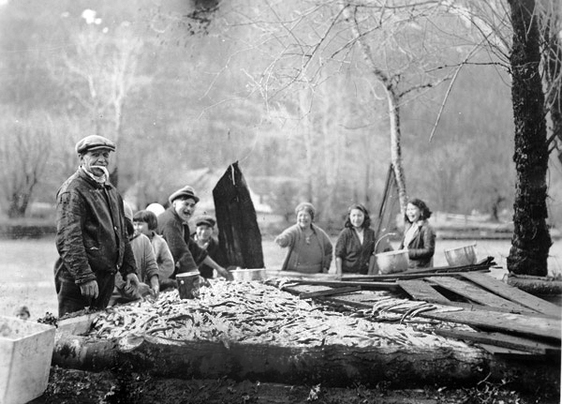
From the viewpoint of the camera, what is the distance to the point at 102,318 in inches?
144

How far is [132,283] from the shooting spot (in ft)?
12.7

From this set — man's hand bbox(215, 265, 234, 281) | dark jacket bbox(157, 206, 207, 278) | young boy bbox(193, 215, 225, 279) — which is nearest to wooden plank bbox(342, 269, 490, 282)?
man's hand bbox(215, 265, 234, 281)

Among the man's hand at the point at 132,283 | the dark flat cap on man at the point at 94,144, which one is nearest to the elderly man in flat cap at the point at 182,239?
the man's hand at the point at 132,283

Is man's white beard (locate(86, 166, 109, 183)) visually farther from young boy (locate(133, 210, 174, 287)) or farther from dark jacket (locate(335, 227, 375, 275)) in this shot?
dark jacket (locate(335, 227, 375, 275))

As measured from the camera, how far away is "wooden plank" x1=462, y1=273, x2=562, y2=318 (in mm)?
3072

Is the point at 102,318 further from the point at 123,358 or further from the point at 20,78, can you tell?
the point at 20,78

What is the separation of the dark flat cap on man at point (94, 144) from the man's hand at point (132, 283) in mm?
814

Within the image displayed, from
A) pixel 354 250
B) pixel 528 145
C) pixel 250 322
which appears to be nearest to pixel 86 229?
pixel 250 322

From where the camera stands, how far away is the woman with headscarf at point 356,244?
365 centimetres

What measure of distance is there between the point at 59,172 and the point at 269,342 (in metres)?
1.75

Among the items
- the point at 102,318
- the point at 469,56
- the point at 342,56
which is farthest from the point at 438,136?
the point at 102,318

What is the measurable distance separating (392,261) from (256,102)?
1272 millimetres

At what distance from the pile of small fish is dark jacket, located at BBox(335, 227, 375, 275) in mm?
400

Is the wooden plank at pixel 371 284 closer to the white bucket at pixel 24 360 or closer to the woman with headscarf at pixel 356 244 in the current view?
the woman with headscarf at pixel 356 244
